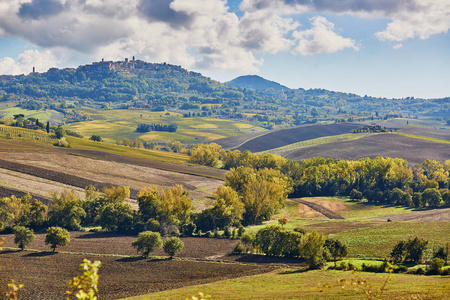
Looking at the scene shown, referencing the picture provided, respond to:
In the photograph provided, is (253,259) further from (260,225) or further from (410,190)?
(410,190)

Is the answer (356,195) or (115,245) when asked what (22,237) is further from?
(356,195)

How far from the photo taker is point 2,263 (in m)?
73.2

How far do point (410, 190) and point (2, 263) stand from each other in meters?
138

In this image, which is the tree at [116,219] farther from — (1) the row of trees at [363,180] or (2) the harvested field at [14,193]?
(1) the row of trees at [363,180]

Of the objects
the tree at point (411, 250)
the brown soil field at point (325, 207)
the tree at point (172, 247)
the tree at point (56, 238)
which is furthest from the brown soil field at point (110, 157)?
the tree at point (411, 250)

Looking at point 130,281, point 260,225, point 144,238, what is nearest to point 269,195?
point 260,225

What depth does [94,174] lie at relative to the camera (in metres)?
156

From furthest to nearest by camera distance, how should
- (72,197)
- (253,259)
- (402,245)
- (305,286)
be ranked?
(72,197)
(253,259)
(402,245)
(305,286)

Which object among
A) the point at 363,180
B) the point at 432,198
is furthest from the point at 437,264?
the point at 363,180

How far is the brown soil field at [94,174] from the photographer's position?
143 m

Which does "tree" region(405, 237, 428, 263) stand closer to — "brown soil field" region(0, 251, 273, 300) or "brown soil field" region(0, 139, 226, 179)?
"brown soil field" region(0, 251, 273, 300)

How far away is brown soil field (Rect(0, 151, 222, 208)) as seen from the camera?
5645 inches

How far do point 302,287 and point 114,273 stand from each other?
31.7 metres

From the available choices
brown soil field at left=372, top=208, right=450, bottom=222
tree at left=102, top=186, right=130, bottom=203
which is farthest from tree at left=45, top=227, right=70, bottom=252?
brown soil field at left=372, top=208, right=450, bottom=222
